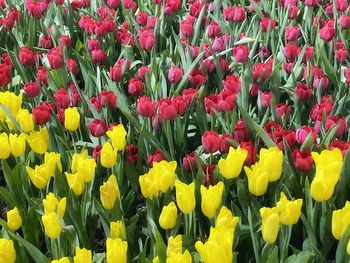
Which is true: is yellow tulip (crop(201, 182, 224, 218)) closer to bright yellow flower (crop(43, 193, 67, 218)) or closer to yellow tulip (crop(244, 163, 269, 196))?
yellow tulip (crop(244, 163, 269, 196))

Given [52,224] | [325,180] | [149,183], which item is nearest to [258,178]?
[325,180]

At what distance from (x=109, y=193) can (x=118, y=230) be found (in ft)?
0.35

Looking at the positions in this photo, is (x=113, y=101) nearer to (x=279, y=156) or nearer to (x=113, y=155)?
(x=113, y=155)

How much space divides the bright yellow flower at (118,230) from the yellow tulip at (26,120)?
1.78 ft

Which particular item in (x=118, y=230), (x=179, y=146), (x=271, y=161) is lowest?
(x=179, y=146)

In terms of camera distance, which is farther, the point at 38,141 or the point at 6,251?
the point at 38,141

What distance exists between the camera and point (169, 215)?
5.38 feet

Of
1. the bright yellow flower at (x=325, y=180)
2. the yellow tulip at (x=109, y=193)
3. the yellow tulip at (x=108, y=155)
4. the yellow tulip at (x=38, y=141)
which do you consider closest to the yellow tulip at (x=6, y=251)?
the yellow tulip at (x=109, y=193)

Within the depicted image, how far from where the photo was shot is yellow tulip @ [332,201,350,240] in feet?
5.05

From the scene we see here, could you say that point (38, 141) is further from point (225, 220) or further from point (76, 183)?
point (225, 220)

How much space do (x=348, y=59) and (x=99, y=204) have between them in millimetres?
1399

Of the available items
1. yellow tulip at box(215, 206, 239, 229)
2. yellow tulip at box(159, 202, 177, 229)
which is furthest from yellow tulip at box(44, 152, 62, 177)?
yellow tulip at box(215, 206, 239, 229)

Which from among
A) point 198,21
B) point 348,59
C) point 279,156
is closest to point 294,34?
point 348,59

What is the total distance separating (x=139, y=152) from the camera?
2.09 metres
